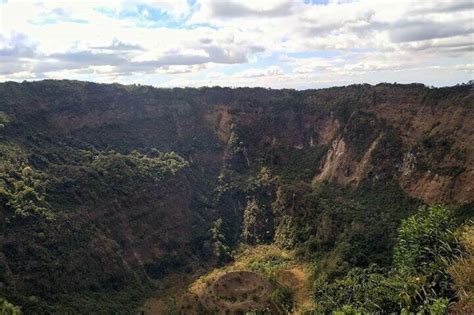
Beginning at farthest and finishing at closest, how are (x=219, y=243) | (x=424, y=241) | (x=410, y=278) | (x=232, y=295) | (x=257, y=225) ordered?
1. (x=257, y=225)
2. (x=219, y=243)
3. (x=232, y=295)
4. (x=424, y=241)
5. (x=410, y=278)

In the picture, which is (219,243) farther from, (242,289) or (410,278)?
(410,278)

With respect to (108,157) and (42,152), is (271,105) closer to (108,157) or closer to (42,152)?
(108,157)

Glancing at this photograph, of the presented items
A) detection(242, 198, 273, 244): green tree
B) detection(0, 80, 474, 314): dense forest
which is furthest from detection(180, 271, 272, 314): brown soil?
detection(242, 198, 273, 244): green tree

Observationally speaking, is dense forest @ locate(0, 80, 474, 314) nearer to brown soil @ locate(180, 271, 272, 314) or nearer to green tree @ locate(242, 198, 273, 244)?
green tree @ locate(242, 198, 273, 244)

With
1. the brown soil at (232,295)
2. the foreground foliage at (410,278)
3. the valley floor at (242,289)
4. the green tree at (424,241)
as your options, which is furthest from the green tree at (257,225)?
the green tree at (424,241)

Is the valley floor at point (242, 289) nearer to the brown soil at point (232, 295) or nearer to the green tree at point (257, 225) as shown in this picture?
the brown soil at point (232, 295)

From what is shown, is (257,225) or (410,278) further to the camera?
(257,225)

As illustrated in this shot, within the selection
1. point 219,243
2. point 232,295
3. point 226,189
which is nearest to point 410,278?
point 232,295

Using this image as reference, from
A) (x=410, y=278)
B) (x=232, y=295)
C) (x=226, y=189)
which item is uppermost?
(x=410, y=278)
